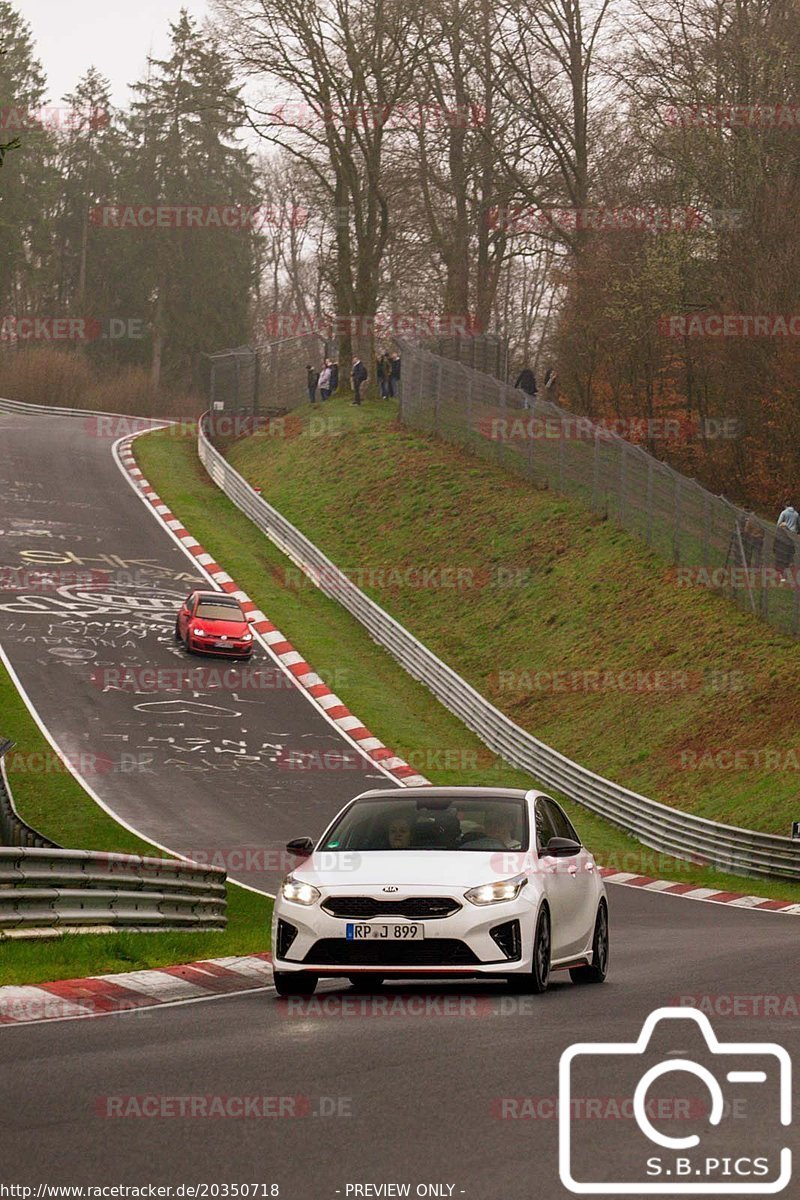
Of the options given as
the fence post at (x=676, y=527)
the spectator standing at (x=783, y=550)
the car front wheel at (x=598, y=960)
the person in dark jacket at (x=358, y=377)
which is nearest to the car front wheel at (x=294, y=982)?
the car front wheel at (x=598, y=960)

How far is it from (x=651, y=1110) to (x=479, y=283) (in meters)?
60.1

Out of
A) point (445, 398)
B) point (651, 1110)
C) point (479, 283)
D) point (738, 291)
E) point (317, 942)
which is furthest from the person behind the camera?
point (479, 283)

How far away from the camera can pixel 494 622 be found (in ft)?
133

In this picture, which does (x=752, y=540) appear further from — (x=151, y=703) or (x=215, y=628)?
(x=151, y=703)

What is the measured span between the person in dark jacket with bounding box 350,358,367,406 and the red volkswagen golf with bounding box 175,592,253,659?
20.7 meters

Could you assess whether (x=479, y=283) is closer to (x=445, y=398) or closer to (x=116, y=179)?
(x=445, y=398)

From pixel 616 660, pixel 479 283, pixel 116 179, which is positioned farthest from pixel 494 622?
pixel 116 179

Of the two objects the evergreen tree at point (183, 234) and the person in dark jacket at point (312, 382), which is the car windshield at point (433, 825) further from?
the evergreen tree at point (183, 234)

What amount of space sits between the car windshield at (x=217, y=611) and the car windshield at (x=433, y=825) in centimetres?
2491

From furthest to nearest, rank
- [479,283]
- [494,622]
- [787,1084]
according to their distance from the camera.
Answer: [479,283]
[494,622]
[787,1084]

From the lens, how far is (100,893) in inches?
545

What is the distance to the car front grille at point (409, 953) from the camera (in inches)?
441

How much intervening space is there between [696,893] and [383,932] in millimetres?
14142

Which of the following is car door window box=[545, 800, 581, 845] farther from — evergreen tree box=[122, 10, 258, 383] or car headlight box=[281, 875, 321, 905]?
evergreen tree box=[122, 10, 258, 383]
